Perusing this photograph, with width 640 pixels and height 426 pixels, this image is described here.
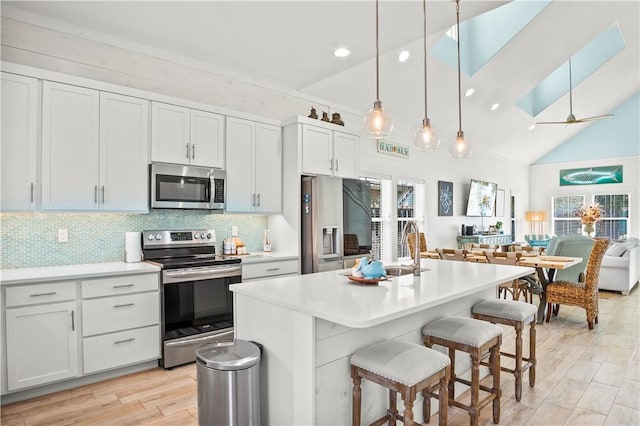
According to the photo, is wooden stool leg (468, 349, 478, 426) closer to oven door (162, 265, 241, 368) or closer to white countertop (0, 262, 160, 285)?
oven door (162, 265, 241, 368)

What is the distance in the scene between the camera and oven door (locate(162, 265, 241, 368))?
3.31 meters

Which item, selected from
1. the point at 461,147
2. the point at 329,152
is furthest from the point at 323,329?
the point at 329,152

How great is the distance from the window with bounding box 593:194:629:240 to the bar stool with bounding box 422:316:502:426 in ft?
32.4

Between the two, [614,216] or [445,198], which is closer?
[445,198]

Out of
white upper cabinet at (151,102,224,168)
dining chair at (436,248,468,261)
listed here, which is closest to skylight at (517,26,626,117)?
dining chair at (436,248,468,261)

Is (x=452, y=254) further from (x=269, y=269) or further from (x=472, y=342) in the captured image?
(x=472, y=342)

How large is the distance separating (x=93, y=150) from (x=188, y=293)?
142cm

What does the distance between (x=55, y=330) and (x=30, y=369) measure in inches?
11.1

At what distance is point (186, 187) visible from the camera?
3.66m

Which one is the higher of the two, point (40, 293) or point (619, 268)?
point (40, 293)

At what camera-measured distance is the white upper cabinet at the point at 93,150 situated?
295cm

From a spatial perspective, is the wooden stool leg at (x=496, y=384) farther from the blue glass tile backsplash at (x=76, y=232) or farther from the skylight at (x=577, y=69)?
the skylight at (x=577, y=69)

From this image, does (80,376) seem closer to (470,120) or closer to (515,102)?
(470,120)

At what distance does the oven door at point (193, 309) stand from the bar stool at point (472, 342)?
6.33 feet
